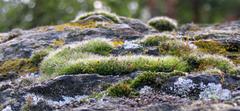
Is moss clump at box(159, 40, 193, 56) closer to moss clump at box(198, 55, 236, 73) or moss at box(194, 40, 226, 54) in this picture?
moss at box(194, 40, 226, 54)

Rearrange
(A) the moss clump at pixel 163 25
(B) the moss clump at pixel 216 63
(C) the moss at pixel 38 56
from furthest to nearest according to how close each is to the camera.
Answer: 1. (A) the moss clump at pixel 163 25
2. (C) the moss at pixel 38 56
3. (B) the moss clump at pixel 216 63

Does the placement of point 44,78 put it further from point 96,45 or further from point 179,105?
point 179,105

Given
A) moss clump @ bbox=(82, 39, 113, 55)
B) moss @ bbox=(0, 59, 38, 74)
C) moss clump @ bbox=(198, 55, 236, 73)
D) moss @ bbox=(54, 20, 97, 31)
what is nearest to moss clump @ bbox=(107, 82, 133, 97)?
moss clump @ bbox=(198, 55, 236, 73)

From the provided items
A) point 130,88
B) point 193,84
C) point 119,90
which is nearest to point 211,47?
point 193,84

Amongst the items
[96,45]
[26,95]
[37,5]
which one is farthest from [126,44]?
[37,5]

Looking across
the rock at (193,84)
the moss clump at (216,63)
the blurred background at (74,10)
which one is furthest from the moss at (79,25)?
the blurred background at (74,10)

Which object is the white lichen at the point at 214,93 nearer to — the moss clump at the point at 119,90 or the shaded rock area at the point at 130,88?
the shaded rock area at the point at 130,88
